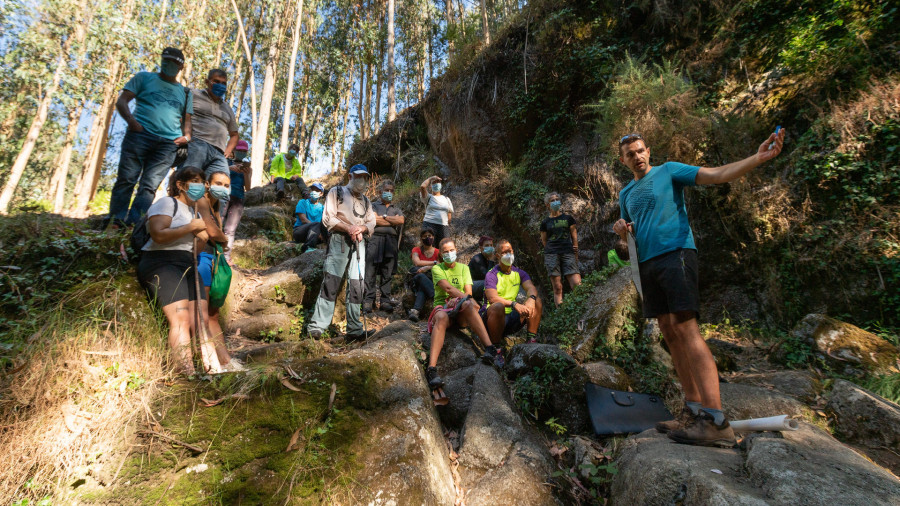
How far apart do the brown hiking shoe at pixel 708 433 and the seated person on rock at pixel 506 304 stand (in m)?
2.44

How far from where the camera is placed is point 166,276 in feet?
9.21

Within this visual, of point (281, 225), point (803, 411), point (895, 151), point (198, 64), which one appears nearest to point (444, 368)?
point (803, 411)

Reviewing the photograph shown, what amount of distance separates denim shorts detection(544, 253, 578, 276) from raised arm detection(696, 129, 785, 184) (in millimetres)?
4173

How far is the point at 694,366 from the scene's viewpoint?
246 cm

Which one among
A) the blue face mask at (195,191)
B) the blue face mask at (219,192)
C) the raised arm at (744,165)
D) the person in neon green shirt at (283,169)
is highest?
the person in neon green shirt at (283,169)

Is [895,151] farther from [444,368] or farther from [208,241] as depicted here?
[208,241]

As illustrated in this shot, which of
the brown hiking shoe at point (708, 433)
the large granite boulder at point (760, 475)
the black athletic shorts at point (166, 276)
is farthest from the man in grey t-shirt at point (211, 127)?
the brown hiking shoe at point (708, 433)

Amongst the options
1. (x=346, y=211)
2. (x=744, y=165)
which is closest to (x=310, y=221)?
(x=346, y=211)

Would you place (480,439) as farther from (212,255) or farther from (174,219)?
(174,219)

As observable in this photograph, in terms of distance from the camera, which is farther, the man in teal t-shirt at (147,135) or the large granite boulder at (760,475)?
the man in teal t-shirt at (147,135)

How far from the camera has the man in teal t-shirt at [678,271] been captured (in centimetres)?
230

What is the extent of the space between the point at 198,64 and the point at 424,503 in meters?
19.7

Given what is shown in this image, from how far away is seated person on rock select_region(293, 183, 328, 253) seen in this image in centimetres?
763

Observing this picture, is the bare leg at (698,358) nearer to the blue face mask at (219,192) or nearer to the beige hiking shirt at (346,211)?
the beige hiking shirt at (346,211)
